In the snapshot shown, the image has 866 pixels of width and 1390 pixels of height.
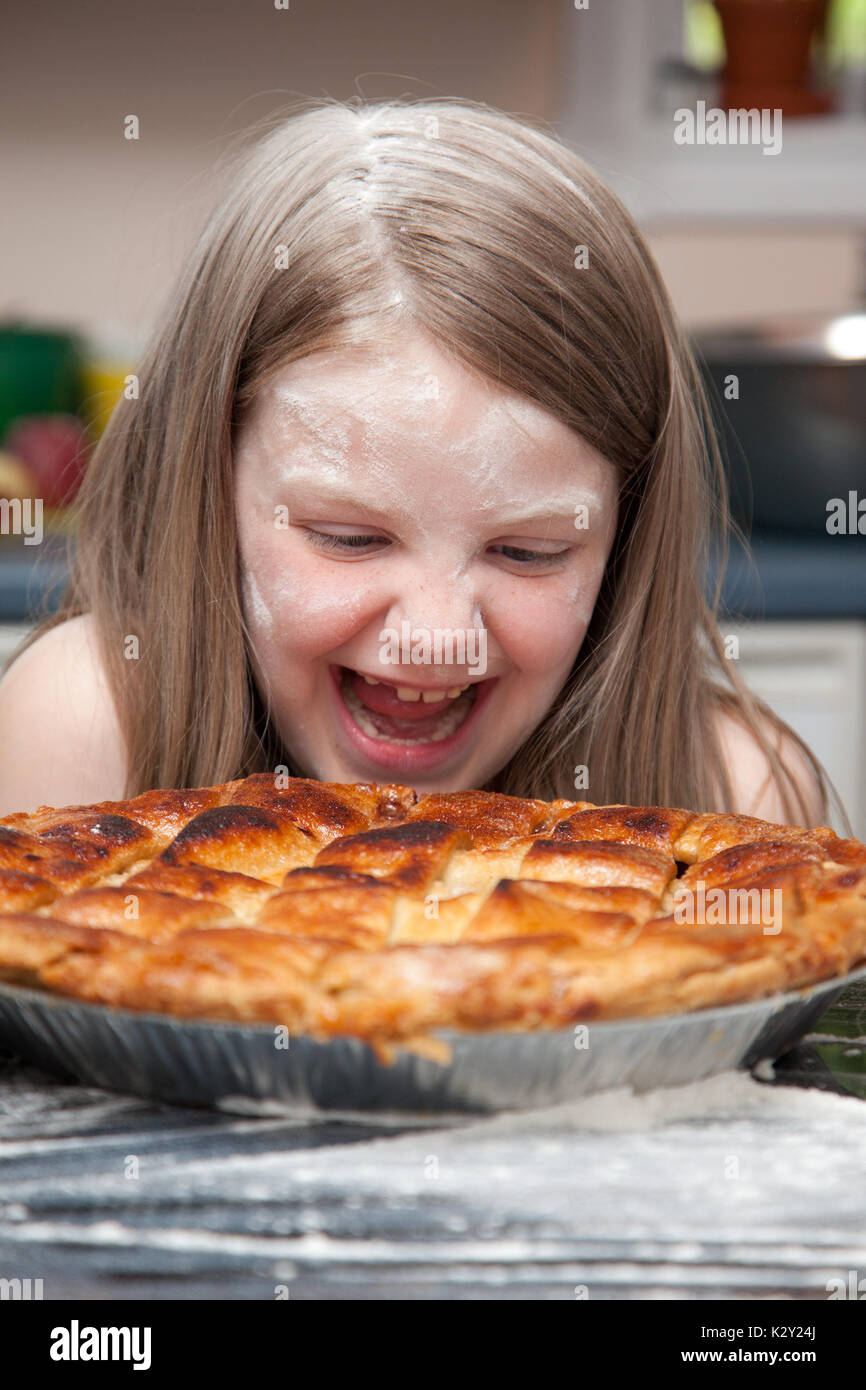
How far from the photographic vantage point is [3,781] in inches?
54.1

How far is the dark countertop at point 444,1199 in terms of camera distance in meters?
0.59

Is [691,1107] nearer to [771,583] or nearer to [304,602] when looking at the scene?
[304,602]

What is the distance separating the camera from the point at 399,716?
1.20 metres

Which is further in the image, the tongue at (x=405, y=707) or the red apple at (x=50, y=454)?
the red apple at (x=50, y=454)

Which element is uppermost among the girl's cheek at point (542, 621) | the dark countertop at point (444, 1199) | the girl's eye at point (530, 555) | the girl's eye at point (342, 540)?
the girl's eye at point (342, 540)

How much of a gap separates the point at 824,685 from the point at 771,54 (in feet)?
4.43

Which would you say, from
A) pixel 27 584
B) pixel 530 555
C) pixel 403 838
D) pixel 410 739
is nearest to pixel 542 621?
pixel 530 555

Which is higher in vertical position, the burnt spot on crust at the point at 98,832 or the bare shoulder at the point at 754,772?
the bare shoulder at the point at 754,772

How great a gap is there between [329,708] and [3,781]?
361 millimetres

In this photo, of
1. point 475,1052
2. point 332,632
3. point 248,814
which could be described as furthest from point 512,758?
point 475,1052

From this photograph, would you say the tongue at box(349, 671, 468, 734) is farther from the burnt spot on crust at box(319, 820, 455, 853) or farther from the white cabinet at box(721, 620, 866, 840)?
the white cabinet at box(721, 620, 866, 840)

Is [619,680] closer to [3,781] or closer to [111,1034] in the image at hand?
[3,781]

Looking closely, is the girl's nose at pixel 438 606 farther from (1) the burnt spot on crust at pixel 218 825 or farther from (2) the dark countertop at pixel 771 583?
(2) the dark countertop at pixel 771 583

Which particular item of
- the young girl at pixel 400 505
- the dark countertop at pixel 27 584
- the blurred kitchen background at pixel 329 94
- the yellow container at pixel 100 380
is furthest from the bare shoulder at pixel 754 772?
the yellow container at pixel 100 380
